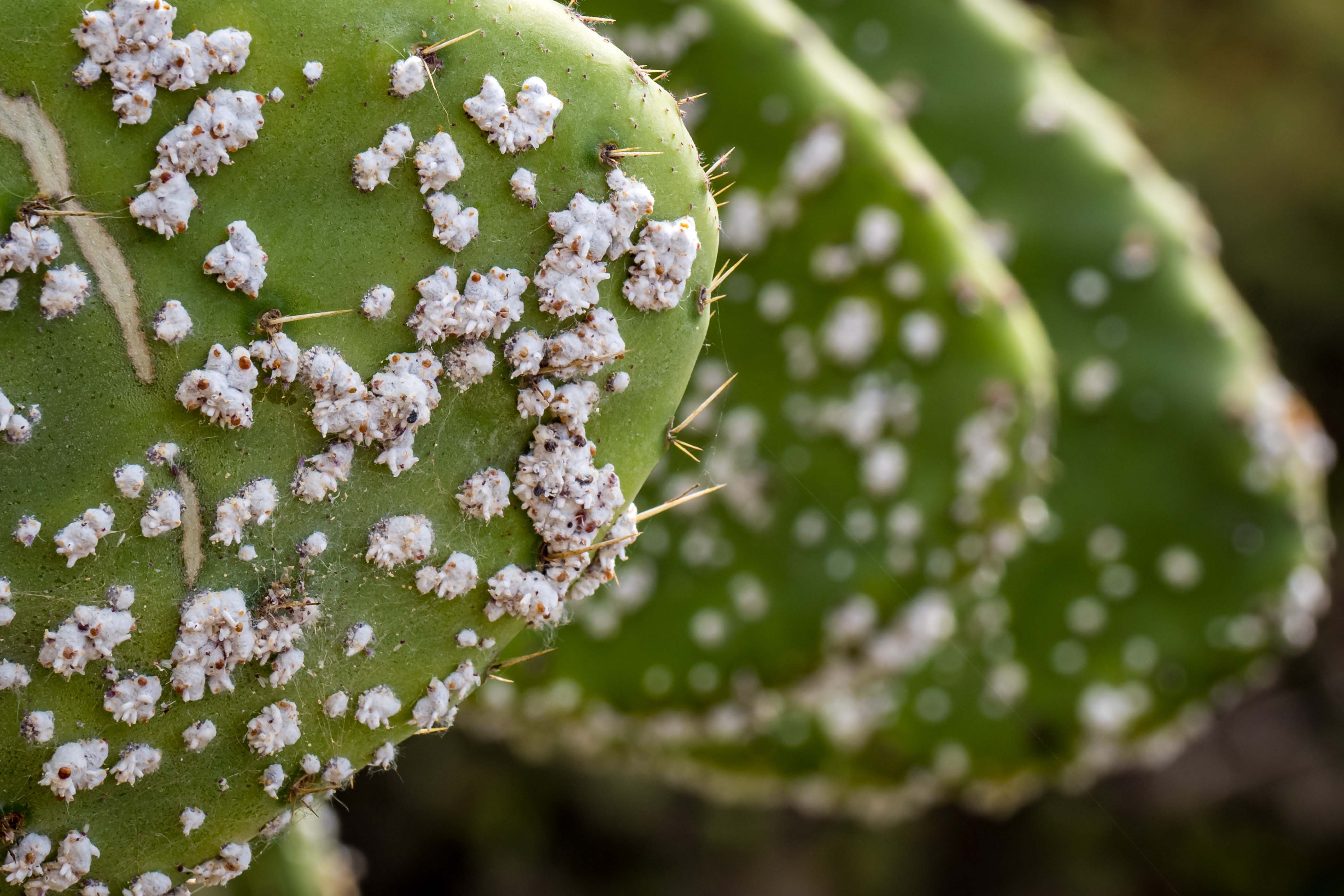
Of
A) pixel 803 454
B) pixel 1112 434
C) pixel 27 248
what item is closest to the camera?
pixel 27 248

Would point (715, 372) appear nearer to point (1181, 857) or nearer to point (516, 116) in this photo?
point (516, 116)

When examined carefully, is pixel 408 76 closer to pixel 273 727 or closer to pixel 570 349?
pixel 570 349

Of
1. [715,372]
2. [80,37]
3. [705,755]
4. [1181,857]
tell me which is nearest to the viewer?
[80,37]

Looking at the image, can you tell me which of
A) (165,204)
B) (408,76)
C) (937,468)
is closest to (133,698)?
(165,204)

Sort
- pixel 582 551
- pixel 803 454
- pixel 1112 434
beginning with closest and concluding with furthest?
pixel 582 551, pixel 803 454, pixel 1112 434


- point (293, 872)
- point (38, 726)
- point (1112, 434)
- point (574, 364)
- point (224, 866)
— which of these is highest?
point (574, 364)

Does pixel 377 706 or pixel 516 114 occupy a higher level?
pixel 516 114

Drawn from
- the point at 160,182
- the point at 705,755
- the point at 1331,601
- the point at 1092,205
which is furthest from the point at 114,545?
the point at 1331,601

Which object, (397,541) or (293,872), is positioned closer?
(397,541)

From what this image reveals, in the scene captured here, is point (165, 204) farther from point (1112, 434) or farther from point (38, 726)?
point (1112, 434)
